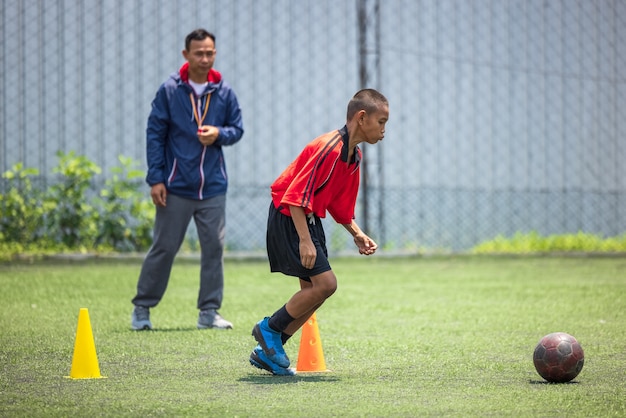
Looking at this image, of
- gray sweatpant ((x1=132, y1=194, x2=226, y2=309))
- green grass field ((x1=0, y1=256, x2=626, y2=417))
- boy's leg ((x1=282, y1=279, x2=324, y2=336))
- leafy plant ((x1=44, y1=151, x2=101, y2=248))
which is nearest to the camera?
green grass field ((x1=0, y1=256, x2=626, y2=417))

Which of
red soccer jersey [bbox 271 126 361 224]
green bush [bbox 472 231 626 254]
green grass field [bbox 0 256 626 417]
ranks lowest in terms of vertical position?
green bush [bbox 472 231 626 254]

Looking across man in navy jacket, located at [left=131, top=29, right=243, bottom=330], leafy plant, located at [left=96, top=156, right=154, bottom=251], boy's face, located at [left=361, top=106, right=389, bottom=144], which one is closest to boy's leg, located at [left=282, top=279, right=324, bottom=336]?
boy's face, located at [left=361, top=106, right=389, bottom=144]

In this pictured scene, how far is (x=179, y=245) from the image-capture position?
295 inches

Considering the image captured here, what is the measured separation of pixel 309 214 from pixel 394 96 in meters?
8.34

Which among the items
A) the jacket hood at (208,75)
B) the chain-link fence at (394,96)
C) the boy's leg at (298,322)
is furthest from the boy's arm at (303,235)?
the chain-link fence at (394,96)

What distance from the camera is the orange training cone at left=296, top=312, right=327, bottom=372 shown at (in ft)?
17.9

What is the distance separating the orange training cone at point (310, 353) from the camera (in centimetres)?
547

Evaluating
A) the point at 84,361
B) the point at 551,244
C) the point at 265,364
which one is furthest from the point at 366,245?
the point at 551,244

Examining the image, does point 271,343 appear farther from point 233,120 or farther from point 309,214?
point 233,120

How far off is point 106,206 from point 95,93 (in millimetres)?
1346

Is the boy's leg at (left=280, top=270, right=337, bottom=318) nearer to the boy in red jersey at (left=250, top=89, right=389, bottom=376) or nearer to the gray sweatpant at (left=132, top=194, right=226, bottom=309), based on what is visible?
the boy in red jersey at (left=250, top=89, right=389, bottom=376)

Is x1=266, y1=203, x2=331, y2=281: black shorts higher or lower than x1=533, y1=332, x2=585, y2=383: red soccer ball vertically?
higher

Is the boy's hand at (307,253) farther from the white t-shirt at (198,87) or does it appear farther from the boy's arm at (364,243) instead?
the white t-shirt at (198,87)

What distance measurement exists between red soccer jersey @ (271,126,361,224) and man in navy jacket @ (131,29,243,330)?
2108mm
